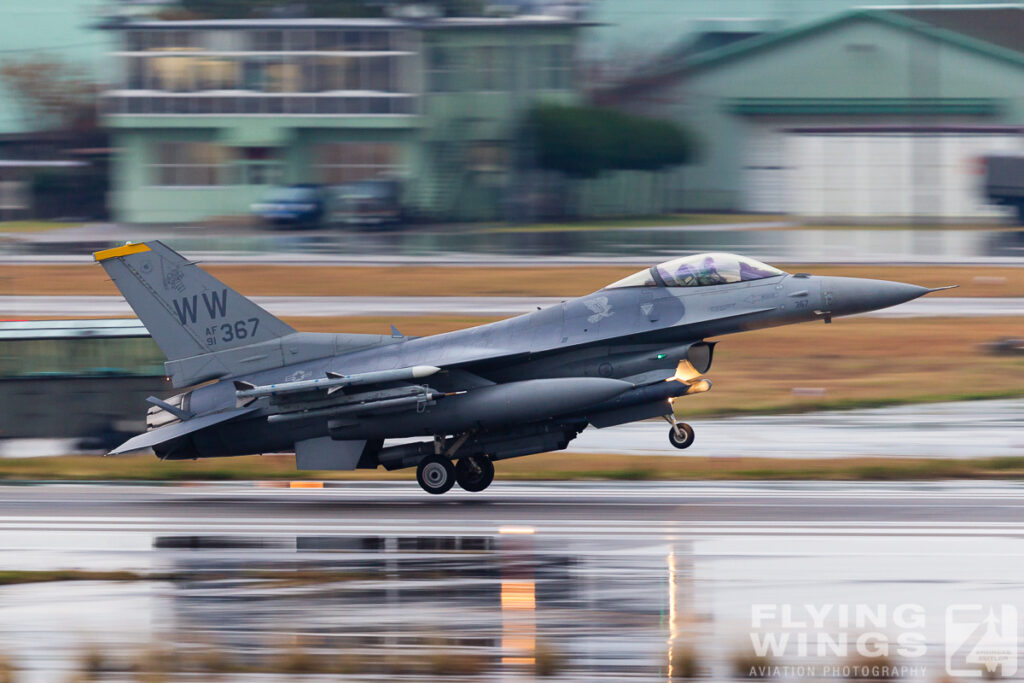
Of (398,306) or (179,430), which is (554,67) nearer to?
(398,306)

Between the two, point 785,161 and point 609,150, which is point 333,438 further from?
point 785,161

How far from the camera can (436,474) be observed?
57.0 ft

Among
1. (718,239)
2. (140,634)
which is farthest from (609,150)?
(140,634)

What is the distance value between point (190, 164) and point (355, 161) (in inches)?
320

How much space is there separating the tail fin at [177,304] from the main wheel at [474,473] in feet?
11.4

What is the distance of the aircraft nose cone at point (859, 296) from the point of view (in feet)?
56.1

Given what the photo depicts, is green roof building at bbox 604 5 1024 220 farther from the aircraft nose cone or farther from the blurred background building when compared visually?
the aircraft nose cone

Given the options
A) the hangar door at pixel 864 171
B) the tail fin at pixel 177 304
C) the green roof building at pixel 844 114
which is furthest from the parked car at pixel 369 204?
the tail fin at pixel 177 304

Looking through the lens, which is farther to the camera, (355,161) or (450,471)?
(355,161)

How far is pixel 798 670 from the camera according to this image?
31.2ft

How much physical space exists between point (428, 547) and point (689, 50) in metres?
53.5

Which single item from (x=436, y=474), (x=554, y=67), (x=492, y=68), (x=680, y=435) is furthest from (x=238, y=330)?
(x=554, y=67)

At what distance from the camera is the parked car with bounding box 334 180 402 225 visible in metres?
56.2

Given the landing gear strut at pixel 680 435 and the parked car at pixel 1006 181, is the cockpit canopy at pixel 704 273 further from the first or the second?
the parked car at pixel 1006 181
